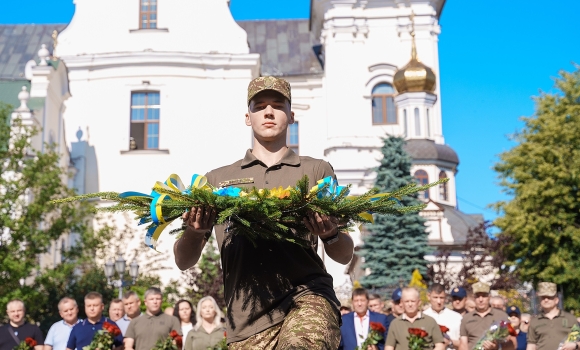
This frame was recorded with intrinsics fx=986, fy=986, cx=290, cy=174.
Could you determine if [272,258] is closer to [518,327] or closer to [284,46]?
[518,327]

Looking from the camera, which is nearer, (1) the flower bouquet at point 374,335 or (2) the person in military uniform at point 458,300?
(1) the flower bouquet at point 374,335

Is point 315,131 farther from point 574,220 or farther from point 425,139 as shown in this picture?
point 574,220

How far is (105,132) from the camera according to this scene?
135ft

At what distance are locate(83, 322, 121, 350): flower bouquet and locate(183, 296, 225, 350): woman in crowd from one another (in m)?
0.92

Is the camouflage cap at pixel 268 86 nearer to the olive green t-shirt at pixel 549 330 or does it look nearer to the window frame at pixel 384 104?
the olive green t-shirt at pixel 549 330

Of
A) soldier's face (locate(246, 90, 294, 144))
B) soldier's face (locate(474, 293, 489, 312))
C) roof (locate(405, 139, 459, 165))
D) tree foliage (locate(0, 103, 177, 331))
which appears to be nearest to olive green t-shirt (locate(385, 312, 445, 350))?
soldier's face (locate(474, 293, 489, 312))

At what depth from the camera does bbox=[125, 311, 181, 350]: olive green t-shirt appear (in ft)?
40.1

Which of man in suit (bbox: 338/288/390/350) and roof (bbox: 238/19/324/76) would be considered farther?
roof (bbox: 238/19/324/76)

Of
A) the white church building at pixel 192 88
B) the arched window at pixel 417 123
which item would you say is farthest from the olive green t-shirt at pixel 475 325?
the arched window at pixel 417 123

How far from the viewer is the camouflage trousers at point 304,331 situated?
15.2 ft

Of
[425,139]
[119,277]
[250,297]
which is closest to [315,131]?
[425,139]

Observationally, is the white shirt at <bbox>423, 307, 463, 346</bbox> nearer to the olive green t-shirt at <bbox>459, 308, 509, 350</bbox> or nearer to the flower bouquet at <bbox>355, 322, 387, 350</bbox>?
the olive green t-shirt at <bbox>459, 308, 509, 350</bbox>

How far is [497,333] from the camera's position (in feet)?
36.2

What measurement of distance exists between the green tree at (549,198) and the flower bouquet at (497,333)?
72.9 ft
